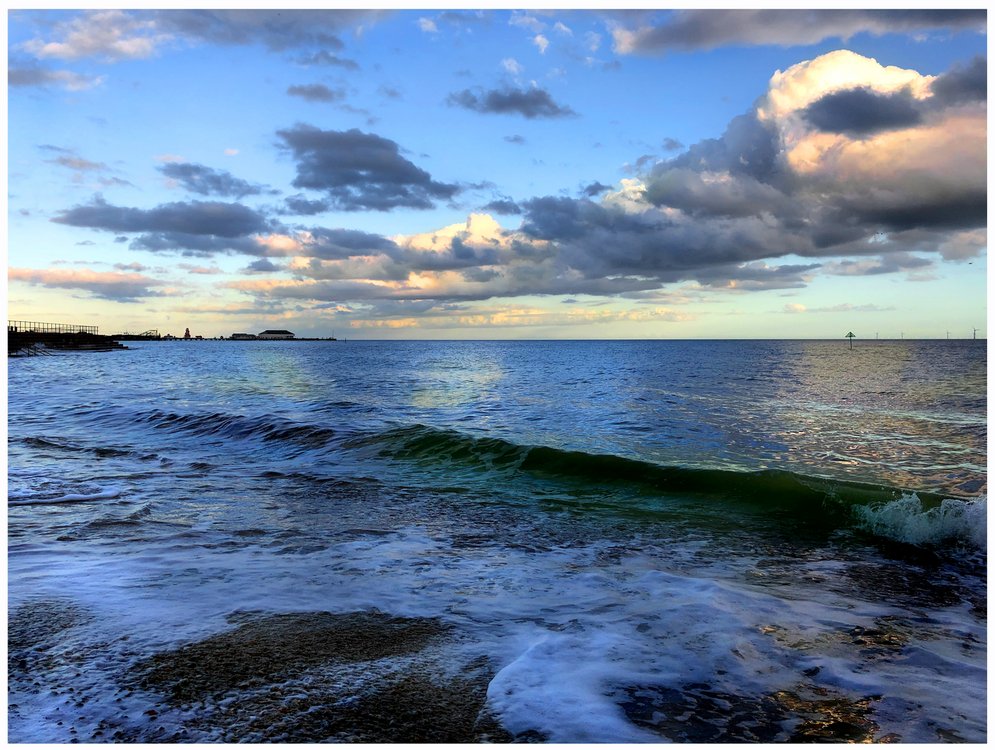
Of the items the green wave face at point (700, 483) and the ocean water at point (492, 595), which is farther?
the green wave face at point (700, 483)

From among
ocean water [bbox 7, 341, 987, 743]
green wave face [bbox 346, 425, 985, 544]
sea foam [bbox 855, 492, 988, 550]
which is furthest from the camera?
green wave face [bbox 346, 425, 985, 544]

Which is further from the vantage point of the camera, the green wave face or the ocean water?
the green wave face

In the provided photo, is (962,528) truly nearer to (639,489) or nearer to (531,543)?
(639,489)

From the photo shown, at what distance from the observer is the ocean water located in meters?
4.06

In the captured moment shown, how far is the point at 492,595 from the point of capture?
633 centimetres

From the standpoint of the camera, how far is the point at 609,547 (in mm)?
8461

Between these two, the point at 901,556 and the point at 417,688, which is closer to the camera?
the point at 417,688

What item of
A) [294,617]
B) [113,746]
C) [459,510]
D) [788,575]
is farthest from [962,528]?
[113,746]

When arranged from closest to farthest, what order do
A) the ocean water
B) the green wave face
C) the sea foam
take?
the ocean water
the sea foam
the green wave face

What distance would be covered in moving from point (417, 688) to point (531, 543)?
4.43 metres

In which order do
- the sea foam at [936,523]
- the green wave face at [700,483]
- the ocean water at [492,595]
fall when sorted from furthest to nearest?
the green wave face at [700,483], the sea foam at [936,523], the ocean water at [492,595]

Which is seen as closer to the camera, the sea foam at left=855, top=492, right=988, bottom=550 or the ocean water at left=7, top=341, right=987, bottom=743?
the ocean water at left=7, top=341, right=987, bottom=743

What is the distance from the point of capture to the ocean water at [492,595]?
4062 mm

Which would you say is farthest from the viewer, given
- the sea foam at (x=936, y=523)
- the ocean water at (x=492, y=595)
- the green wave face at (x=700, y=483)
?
the green wave face at (x=700, y=483)
